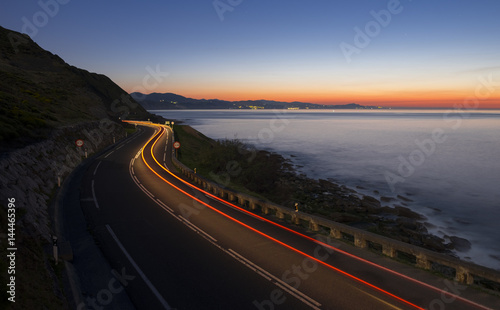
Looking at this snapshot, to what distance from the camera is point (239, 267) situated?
1002 cm

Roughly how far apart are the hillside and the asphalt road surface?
9.18 m

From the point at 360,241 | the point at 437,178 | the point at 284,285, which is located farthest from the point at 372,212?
the point at 437,178

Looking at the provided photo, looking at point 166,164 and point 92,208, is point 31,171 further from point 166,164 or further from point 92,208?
point 166,164

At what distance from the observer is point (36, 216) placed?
12188mm

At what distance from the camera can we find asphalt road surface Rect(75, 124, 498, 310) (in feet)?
26.8

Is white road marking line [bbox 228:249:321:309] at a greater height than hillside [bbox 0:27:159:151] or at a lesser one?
lesser

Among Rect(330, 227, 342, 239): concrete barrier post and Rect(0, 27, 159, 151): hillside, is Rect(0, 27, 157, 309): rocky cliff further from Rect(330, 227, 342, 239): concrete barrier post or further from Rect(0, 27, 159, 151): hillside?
Rect(330, 227, 342, 239): concrete barrier post

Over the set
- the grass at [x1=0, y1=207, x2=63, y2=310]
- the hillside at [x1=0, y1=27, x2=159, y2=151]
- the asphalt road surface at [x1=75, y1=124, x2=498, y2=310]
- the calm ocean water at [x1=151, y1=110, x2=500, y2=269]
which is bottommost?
the calm ocean water at [x1=151, y1=110, x2=500, y2=269]

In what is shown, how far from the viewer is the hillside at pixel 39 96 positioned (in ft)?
70.3

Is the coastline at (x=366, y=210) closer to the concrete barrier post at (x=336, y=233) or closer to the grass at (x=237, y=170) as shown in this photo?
the grass at (x=237, y=170)

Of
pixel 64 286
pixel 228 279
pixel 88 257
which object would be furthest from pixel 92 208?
pixel 228 279

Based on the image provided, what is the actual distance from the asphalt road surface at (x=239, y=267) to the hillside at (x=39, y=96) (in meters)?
9.18

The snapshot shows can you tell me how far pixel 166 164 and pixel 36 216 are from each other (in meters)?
19.3

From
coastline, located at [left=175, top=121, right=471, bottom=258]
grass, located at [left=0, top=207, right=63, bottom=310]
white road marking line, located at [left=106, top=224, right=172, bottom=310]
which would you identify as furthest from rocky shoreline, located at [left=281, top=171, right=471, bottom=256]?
grass, located at [left=0, top=207, right=63, bottom=310]
